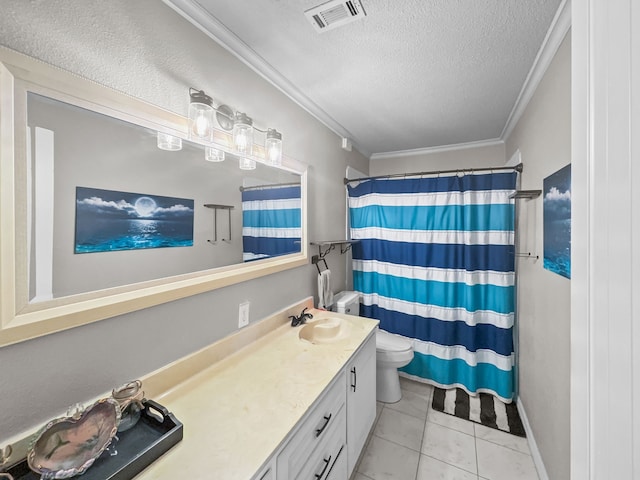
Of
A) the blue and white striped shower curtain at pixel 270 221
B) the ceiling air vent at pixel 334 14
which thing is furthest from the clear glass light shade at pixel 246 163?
the ceiling air vent at pixel 334 14

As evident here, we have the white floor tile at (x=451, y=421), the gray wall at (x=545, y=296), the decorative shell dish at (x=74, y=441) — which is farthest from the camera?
the white floor tile at (x=451, y=421)

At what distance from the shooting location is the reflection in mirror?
0.75 meters

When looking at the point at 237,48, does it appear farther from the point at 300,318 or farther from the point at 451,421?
the point at 451,421

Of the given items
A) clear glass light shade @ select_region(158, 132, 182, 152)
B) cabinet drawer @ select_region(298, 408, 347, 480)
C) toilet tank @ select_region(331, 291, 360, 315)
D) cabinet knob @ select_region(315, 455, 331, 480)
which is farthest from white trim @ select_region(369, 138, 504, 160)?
cabinet knob @ select_region(315, 455, 331, 480)

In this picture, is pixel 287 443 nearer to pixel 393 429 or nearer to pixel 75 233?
pixel 75 233

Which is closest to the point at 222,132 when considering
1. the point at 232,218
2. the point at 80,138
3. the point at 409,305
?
the point at 232,218

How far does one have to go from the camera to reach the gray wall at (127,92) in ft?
2.35

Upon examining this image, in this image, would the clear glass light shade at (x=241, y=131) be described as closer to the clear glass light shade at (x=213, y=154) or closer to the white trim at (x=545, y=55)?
the clear glass light shade at (x=213, y=154)

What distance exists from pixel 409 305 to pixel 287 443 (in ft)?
6.11

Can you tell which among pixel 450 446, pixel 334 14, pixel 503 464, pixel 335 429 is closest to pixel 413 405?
pixel 450 446

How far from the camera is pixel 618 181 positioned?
32cm

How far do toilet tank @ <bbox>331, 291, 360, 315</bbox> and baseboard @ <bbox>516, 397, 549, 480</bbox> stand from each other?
1405 mm

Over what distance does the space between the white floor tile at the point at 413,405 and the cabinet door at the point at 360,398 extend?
1.66 feet

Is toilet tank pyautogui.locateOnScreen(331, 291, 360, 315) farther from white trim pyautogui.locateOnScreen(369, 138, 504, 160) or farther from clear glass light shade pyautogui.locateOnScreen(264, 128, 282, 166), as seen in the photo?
white trim pyautogui.locateOnScreen(369, 138, 504, 160)
